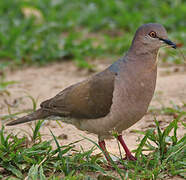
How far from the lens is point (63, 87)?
6.68 meters

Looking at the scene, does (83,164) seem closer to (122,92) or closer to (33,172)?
(33,172)

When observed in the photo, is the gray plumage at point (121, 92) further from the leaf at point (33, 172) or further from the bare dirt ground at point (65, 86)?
the leaf at point (33, 172)

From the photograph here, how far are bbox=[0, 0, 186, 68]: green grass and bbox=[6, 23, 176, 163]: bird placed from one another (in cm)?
292

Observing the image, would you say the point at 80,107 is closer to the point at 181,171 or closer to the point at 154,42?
the point at 154,42

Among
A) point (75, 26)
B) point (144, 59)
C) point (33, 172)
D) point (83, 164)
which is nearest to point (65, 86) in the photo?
point (144, 59)

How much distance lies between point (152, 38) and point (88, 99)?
0.84 m

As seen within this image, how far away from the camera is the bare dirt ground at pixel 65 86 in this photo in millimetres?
4895

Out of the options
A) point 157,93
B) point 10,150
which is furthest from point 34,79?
point 10,150

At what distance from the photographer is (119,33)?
8.89 m

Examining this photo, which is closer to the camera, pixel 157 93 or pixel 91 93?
pixel 91 93

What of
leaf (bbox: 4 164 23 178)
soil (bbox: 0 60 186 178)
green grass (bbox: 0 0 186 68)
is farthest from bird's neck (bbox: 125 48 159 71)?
green grass (bbox: 0 0 186 68)

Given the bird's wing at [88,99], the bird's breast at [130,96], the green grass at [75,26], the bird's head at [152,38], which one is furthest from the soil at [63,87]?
the bird's head at [152,38]

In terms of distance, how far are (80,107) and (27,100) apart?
202 cm

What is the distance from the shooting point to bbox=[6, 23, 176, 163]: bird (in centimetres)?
398
